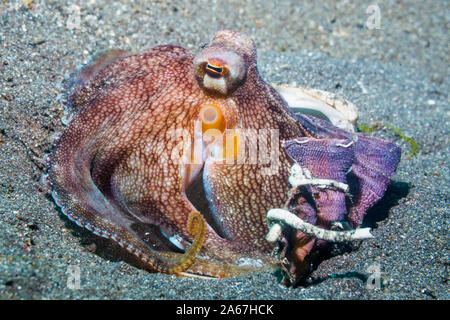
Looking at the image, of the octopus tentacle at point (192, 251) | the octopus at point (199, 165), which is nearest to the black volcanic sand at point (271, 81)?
the octopus tentacle at point (192, 251)

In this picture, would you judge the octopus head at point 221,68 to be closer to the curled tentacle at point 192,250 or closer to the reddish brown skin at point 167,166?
the reddish brown skin at point 167,166

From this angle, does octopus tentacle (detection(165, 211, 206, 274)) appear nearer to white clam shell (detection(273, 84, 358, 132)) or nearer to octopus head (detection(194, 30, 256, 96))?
octopus head (detection(194, 30, 256, 96))

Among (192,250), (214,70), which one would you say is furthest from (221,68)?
(192,250)

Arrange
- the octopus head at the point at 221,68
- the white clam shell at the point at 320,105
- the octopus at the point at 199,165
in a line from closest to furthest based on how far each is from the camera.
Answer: the octopus head at the point at 221,68 → the octopus at the point at 199,165 → the white clam shell at the point at 320,105

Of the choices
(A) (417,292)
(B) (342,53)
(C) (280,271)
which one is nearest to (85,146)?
(C) (280,271)

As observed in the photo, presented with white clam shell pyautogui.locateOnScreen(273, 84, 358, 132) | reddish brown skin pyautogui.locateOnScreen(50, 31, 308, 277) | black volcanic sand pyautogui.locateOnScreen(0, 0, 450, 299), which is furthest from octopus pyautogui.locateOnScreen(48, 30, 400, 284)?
white clam shell pyautogui.locateOnScreen(273, 84, 358, 132)

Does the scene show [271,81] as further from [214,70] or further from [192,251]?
[192,251]
